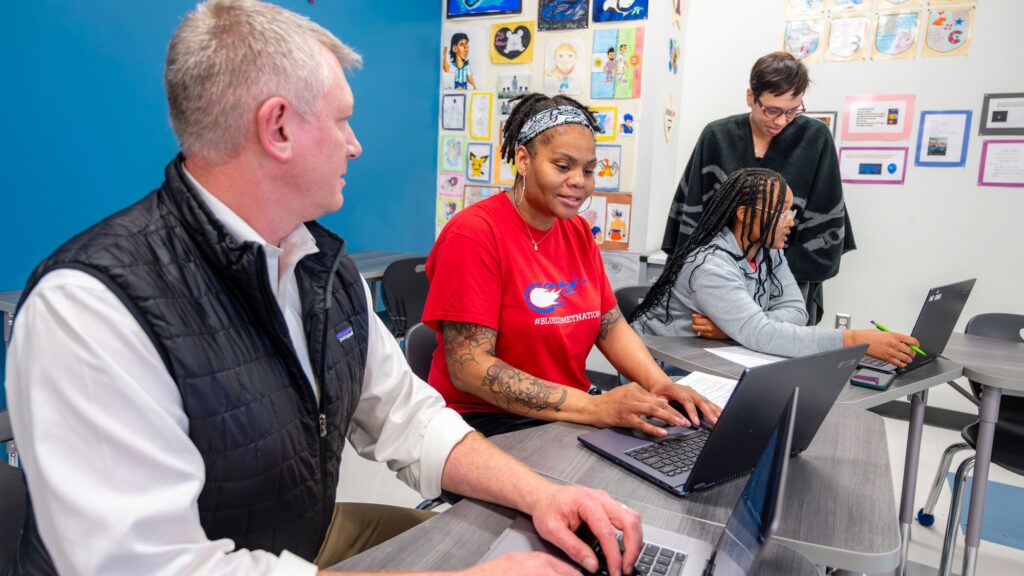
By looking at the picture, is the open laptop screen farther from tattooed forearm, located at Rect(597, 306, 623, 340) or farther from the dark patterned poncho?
the dark patterned poncho

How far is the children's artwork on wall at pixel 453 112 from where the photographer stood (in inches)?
151

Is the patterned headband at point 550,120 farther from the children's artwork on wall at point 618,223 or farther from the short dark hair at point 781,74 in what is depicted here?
the children's artwork on wall at point 618,223

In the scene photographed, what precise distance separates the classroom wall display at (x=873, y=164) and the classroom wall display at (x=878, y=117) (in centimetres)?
6

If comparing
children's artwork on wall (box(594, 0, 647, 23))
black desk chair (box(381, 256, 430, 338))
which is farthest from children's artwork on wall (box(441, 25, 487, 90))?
black desk chair (box(381, 256, 430, 338))

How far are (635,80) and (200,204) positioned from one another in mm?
2891

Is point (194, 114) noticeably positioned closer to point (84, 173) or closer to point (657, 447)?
point (657, 447)

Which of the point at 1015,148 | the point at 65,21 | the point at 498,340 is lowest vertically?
the point at 498,340

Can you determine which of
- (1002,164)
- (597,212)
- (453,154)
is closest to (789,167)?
(597,212)

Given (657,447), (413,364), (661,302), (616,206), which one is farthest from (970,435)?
(616,206)

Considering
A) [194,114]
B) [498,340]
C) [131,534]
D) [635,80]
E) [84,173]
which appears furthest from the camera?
[635,80]

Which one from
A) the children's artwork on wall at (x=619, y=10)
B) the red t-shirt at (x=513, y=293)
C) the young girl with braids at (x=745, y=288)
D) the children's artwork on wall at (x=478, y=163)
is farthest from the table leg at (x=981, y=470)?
the children's artwork on wall at (x=478, y=163)

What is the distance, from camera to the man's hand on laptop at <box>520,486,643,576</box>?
2.55ft

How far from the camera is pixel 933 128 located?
316 cm

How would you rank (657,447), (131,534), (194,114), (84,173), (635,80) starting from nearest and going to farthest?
1. (131,534)
2. (194,114)
3. (657,447)
4. (84,173)
5. (635,80)
